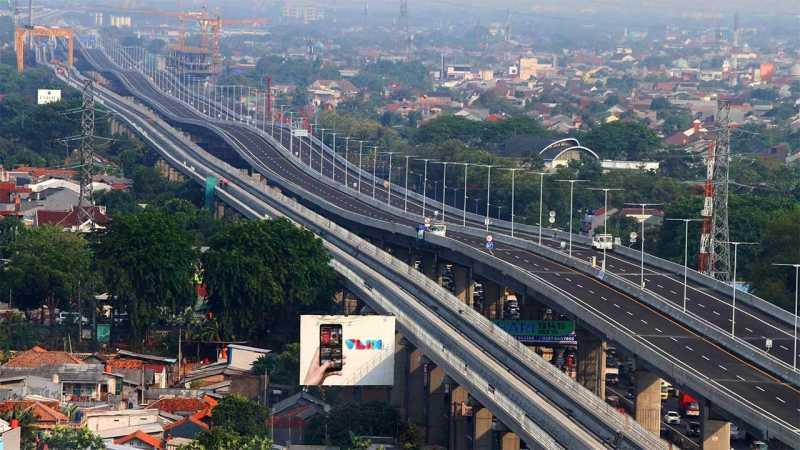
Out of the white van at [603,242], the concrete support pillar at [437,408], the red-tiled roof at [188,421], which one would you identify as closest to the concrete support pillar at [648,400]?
the concrete support pillar at [437,408]

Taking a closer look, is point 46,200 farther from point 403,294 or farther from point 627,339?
point 627,339

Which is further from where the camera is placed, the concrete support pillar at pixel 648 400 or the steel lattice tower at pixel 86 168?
the steel lattice tower at pixel 86 168

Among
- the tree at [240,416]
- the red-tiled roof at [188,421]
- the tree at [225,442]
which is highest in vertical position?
the tree at [225,442]

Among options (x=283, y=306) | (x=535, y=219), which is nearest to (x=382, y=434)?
(x=283, y=306)

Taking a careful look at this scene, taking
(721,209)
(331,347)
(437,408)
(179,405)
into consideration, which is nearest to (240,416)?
(179,405)

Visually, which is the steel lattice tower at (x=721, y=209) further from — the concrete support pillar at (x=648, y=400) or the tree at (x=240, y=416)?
the tree at (x=240, y=416)

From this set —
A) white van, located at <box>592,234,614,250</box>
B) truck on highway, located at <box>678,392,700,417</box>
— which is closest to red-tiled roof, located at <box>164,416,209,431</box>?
truck on highway, located at <box>678,392,700,417</box>

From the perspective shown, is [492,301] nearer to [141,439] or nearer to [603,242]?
[603,242]
